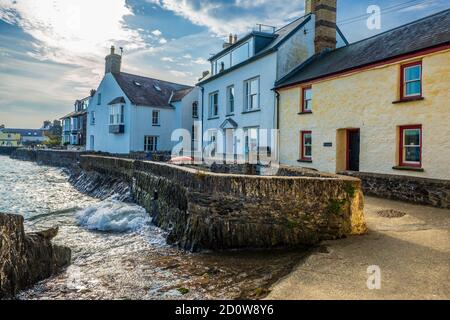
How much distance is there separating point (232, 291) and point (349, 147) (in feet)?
38.7

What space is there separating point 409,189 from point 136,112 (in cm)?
2720

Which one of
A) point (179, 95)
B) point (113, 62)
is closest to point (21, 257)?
point (179, 95)

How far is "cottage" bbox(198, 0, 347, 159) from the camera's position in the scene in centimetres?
1877

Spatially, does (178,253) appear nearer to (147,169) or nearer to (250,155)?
(147,169)

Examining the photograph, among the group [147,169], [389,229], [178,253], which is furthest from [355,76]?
[178,253]

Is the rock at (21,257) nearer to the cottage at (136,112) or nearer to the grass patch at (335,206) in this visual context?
the grass patch at (335,206)

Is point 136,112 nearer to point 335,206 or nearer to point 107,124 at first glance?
point 107,124

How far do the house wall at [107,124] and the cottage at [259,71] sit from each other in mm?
11426

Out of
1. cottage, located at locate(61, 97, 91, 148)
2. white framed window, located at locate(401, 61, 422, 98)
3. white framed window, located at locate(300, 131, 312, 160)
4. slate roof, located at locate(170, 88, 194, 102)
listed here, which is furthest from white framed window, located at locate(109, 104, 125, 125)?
white framed window, located at locate(401, 61, 422, 98)

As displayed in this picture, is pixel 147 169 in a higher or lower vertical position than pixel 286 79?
lower

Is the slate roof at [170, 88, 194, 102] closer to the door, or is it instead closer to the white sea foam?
the door

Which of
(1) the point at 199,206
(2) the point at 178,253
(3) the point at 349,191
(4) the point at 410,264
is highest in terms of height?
(3) the point at 349,191

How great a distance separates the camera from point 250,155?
18.1 metres

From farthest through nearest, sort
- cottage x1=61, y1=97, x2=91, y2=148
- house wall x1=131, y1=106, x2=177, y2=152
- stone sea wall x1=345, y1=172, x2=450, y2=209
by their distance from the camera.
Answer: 1. cottage x1=61, y1=97, x2=91, y2=148
2. house wall x1=131, y1=106, x2=177, y2=152
3. stone sea wall x1=345, y1=172, x2=450, y2=209
